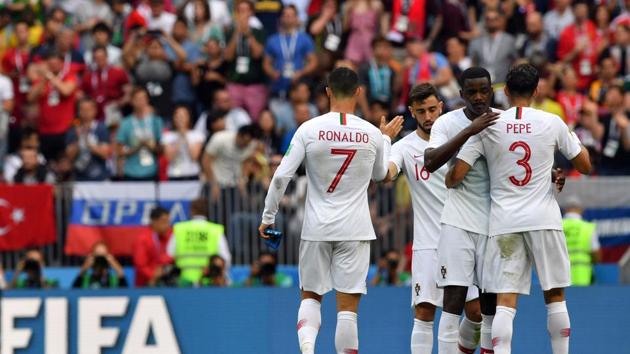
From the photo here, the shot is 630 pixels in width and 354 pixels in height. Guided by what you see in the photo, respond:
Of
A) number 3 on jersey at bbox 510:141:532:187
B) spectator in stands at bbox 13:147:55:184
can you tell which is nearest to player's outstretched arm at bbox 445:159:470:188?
number 3 on jersey at bbox 510:141:532:187

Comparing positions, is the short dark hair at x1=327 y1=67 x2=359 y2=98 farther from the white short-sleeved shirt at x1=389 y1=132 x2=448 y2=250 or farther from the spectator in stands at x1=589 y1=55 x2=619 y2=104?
the spectator in stands at x1=589 y1=55 x2=619 y2=104

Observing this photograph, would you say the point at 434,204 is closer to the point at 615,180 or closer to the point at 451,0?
the point at 615,180

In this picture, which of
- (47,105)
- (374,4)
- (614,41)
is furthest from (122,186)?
(614,41)

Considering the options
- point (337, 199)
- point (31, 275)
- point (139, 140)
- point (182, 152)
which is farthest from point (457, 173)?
point (139, 140)

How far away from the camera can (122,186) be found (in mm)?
20453

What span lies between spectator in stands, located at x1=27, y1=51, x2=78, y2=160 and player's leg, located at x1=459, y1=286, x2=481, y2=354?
10740mm

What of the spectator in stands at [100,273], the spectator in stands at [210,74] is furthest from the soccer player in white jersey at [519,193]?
the spectator in stands at [210,74]

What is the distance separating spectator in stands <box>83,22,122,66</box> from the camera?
77.8 feet

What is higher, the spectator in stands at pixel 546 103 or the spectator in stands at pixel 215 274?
the spectator in stands at pixel 546 103

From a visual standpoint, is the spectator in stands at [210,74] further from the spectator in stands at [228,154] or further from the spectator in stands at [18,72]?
the spectator in stands at [18,72]

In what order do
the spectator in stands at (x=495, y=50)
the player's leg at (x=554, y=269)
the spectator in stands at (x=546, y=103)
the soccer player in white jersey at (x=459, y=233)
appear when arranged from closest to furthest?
the player's leg at (x=554, y=269) < the soccer player in white jersey at (x=459, y=233) < the spectator in stands at (x=546, y=103) < the spectator in stands at (x=495, y=50)

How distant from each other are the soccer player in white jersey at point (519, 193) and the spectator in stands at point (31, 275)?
305 inches

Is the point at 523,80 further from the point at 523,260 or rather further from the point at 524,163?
the point at 523,260

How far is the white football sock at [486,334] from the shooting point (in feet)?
42.9
